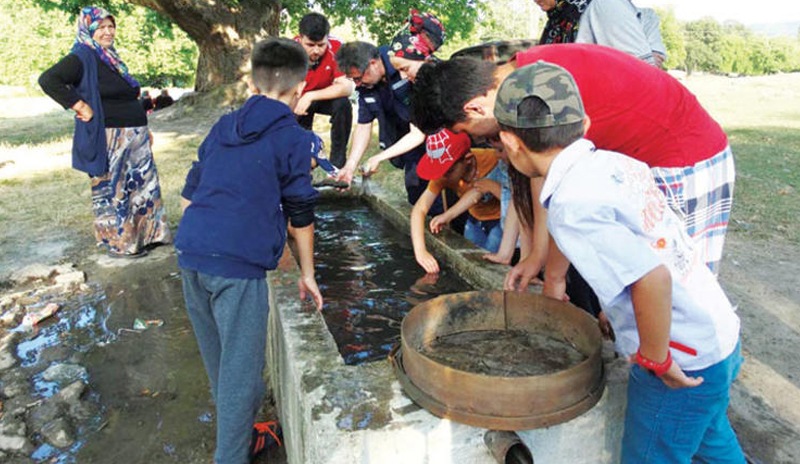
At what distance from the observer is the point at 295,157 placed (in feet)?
7.38

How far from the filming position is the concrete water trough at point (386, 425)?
167cm

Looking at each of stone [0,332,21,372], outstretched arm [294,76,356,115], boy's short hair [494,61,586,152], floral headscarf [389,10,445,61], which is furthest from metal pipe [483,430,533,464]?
outstretched arm [294,76,356,115]

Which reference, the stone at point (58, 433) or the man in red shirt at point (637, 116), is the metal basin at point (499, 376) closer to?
the man in red shirt at point (637, 116)

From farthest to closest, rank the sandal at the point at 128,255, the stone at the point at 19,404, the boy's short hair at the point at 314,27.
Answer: the sandal at the point at 128,255 → the boy's short hair at the point at 314,27 → the stone at the point at 19,404

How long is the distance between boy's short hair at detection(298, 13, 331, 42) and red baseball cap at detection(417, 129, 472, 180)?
2.18 metres

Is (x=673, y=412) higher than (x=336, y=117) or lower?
lower

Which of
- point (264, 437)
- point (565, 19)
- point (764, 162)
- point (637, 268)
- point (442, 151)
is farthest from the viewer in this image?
point (764, 162)

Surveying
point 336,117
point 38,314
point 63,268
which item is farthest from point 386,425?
point 336,117

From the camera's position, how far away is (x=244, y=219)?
85.1 inches

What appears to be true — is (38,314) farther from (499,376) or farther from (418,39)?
(499,376)

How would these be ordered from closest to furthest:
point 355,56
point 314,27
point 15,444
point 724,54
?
1. point 15,444
2. point 355,56
3. point 314,27
4. point 724,54

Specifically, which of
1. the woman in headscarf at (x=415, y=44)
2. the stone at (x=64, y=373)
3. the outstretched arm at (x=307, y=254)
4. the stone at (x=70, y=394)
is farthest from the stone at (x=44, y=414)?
the woman in headscarf at (x=415, y=44)

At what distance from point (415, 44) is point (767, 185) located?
5.39 meters

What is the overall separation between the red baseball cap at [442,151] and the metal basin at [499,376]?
46.5 inches
